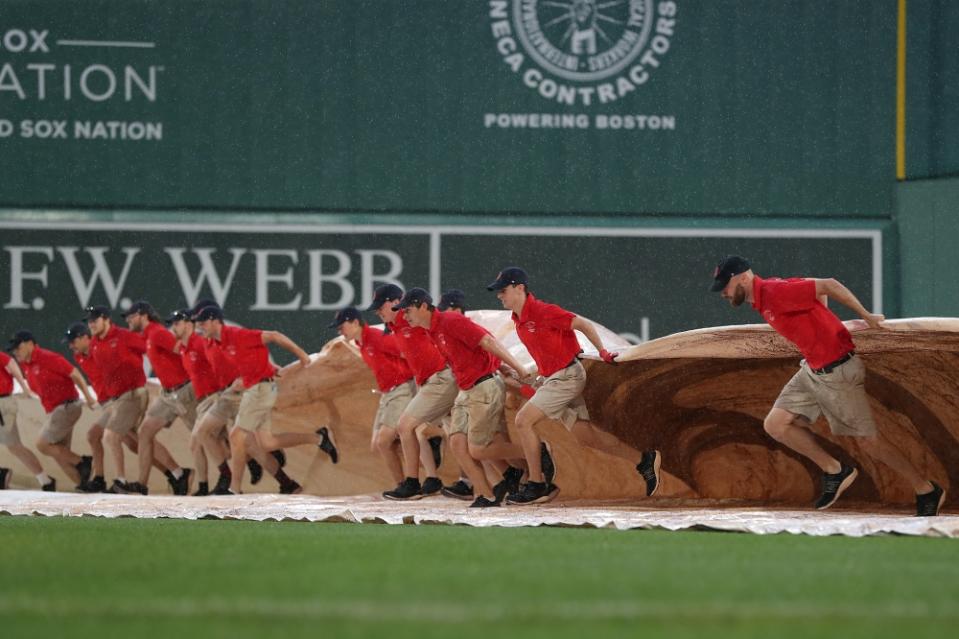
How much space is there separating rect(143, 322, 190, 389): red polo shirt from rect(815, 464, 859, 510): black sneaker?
6.17m

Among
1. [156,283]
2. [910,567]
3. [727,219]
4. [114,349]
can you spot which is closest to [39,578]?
[910,567]

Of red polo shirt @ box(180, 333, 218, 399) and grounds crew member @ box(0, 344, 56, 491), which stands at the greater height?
red polo shirt @ box(180, 333, 218, 399)

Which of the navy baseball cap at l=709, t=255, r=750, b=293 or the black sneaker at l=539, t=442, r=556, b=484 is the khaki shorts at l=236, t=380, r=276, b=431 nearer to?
the black sneaker at l=539, t=442, r=556, b=484

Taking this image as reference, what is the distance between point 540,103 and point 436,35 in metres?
1.32

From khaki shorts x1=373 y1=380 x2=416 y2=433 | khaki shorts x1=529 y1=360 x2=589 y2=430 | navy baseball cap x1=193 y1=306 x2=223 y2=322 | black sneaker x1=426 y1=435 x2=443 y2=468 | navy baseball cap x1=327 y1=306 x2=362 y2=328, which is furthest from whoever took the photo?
navy baseball cap x1=193 y1=306 x2=223 y2=322

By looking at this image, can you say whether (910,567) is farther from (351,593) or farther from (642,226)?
(642,226)

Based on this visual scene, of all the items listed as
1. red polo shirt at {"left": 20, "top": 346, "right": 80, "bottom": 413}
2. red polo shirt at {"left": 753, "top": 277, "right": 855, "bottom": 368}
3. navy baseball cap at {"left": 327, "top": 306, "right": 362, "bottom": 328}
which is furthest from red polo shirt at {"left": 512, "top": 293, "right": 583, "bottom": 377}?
red polo shirt at {"left": 20, "top": 346, "right": 80, "bottom": 413}

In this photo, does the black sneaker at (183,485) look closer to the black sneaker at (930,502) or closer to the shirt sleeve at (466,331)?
the shirt sleeve at (466,331)

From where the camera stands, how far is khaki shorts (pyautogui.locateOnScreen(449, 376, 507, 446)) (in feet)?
34.9

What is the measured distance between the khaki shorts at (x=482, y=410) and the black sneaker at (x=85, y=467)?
189 inches

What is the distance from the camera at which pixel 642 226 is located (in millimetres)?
17047

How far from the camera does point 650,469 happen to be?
34.8 feet

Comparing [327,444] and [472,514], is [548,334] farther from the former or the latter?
[327,444]

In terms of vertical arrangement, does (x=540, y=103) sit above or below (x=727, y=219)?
above
